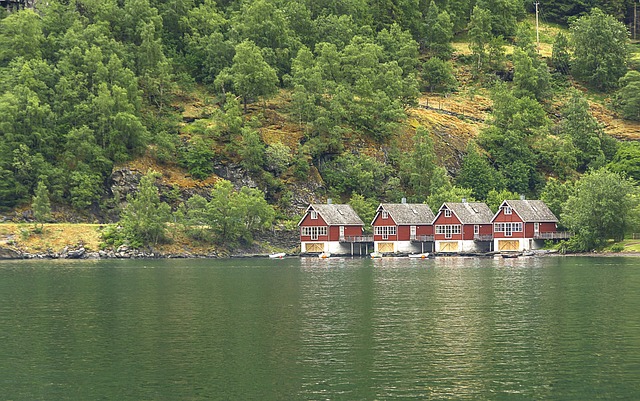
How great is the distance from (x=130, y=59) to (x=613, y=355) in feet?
466

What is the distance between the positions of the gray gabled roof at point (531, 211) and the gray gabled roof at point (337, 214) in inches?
951

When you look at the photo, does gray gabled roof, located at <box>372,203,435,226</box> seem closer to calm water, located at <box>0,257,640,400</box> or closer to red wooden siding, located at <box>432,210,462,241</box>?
red wooden siding, located at <box>432,210,462,241</box>

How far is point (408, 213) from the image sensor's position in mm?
153000

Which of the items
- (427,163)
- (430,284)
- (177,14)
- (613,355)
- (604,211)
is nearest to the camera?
(613,355)

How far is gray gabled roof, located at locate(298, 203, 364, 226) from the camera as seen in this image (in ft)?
499

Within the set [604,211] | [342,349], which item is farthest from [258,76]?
[342,349]

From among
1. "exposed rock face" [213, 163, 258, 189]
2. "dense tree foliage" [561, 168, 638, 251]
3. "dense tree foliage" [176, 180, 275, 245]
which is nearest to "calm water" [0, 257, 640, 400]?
"dense tree foliage" [561, 168, 638, 251]

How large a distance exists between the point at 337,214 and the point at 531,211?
3109 centimetres

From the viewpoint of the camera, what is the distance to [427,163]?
541ft

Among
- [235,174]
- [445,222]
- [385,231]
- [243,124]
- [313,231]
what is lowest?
[385,231]

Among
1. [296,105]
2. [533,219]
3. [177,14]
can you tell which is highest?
[177,14]

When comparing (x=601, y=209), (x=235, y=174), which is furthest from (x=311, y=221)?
(x=601, y=209)

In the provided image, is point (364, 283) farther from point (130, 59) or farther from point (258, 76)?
point (130, 59)

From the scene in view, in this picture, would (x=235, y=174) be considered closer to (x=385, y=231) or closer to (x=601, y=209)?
(x=385, y=231)
